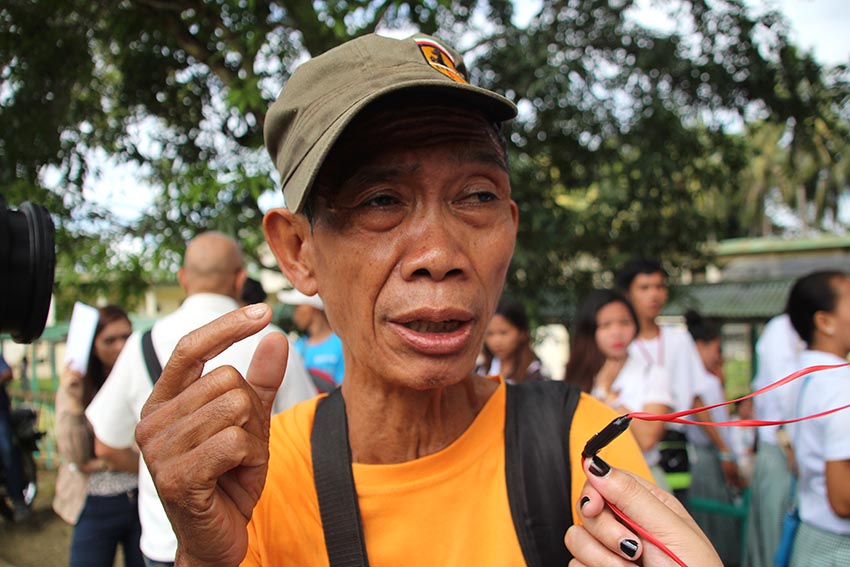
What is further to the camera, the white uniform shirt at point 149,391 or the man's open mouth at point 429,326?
the white uniform shirt at point 149,391

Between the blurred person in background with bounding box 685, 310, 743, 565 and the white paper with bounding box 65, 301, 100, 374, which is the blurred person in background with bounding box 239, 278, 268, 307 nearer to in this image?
the white paper with bounding box 65, 301, 100, 374

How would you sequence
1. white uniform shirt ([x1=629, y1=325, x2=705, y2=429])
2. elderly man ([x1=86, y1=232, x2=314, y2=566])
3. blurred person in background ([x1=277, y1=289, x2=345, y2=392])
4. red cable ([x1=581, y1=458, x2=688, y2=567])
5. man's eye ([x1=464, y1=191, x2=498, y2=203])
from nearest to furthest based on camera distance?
red cable ([x1=581, y1=458, x2=688, y2=567]), man's eye ([x1=464, y1=191, x2=498, y2=203]), elderly man ([x1=86, y1=232, x2=314, y2=566]), white uniform shirt ([x1=629, y1=325, x2=705, y2=429]), blurred person in background ([x1=277, y1=289, x2=345, y2=392])

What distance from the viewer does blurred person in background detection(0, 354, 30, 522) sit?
5.88m

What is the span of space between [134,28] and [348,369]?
199 inches

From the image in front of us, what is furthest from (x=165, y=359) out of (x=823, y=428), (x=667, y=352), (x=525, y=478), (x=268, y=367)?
(x=667, y=352)

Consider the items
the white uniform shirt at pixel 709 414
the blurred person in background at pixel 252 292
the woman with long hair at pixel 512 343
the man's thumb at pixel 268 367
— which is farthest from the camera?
the blurred person in background at pixel 252 292

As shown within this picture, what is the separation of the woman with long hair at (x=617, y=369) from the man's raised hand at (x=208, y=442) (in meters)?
2.53

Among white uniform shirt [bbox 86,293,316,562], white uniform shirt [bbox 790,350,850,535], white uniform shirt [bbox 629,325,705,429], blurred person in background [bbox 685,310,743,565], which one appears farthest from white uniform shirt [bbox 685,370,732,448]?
white uniform shirt [bbox 86,293,316,562]

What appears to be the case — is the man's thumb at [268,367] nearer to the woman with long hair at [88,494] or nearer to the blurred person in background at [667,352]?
the woman with long hair at [88,494]

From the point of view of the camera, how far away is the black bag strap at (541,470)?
1.23m

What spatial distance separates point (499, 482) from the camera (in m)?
1.34

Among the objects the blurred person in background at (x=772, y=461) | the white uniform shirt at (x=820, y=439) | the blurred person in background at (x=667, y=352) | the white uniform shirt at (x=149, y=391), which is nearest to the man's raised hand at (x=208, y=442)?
the white uniform shirt at (x=149, y=391)

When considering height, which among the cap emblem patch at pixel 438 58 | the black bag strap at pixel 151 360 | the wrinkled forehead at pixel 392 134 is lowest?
the black bag strap at pixel 151 360

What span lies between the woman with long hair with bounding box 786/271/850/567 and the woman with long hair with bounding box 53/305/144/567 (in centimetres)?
331
